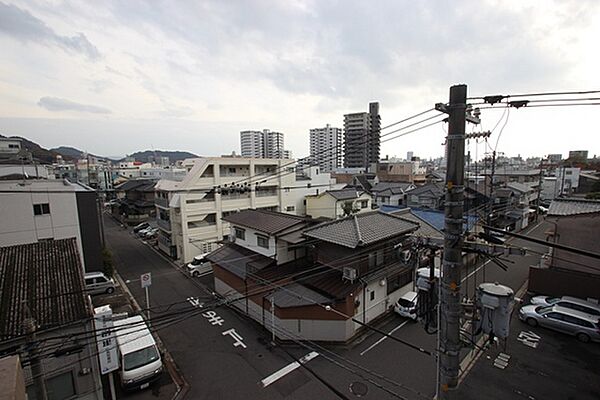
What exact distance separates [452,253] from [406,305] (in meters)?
10.9

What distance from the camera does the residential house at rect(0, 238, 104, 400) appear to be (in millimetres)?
7723

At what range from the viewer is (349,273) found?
12.6 m

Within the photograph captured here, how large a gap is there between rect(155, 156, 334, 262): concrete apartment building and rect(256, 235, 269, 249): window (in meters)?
5.69

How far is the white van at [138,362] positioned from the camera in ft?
32.3

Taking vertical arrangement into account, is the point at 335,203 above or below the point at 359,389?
above

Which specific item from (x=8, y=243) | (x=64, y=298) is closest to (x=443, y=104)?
(x=64, y=298)

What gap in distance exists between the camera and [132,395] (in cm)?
987

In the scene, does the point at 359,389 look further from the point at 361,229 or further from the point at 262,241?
the point at 262,241

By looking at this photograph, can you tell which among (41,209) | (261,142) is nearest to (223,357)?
(41,209)

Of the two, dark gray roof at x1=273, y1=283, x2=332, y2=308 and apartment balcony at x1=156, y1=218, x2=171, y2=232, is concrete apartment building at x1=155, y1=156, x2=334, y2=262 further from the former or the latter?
dark gray roof at x1=273, y1=283, x2=332, y2=308

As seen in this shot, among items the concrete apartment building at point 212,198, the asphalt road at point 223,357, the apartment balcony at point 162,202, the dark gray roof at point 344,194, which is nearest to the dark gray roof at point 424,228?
the dark gray roof at point 344,194

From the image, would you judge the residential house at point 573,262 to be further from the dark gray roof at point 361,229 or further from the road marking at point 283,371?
the road marking at point 283,371

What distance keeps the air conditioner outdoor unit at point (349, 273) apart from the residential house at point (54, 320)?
947 centimetres

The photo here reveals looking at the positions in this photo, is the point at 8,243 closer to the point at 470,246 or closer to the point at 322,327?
the point at 322,327
